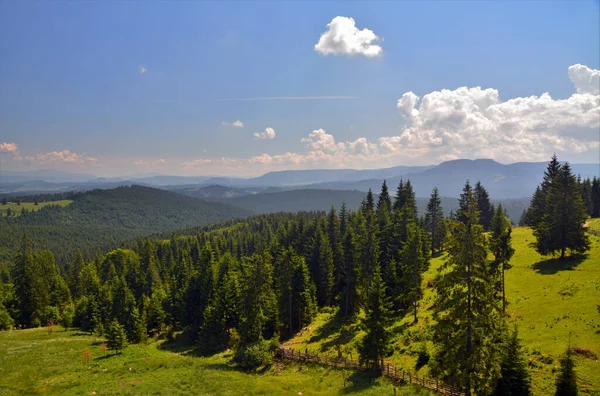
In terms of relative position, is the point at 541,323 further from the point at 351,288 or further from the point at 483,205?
the point at 483,205

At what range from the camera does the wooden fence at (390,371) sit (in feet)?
87.9

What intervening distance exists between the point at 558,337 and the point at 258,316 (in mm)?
34279

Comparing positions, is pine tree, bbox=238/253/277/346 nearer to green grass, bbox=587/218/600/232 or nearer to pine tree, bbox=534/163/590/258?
pine tree, bbox=534/163/590/258

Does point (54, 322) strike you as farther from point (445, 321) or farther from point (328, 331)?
point (445, 321)

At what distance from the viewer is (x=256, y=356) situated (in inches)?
1474

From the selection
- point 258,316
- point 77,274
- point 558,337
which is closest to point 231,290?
point 258,316

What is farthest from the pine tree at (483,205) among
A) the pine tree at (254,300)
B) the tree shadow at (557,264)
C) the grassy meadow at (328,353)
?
the pine tree at (254,300)

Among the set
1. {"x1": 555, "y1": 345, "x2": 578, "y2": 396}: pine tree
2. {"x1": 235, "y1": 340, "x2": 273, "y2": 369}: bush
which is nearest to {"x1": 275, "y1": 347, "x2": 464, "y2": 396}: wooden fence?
{"x1": 235, "y1": 340, "x2": 273, "y2": 369}: bush

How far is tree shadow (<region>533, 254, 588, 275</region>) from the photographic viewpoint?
5050 cm

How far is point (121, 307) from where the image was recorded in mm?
70562

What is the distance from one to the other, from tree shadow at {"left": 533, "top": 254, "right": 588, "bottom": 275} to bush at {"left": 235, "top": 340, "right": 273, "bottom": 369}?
149ft

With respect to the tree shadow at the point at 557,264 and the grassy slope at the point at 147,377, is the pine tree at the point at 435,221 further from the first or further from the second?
the grassy slope at the point at 147,377

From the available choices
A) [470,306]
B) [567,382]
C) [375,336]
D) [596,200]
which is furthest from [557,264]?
[596,200]

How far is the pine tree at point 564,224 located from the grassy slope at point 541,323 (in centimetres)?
265
